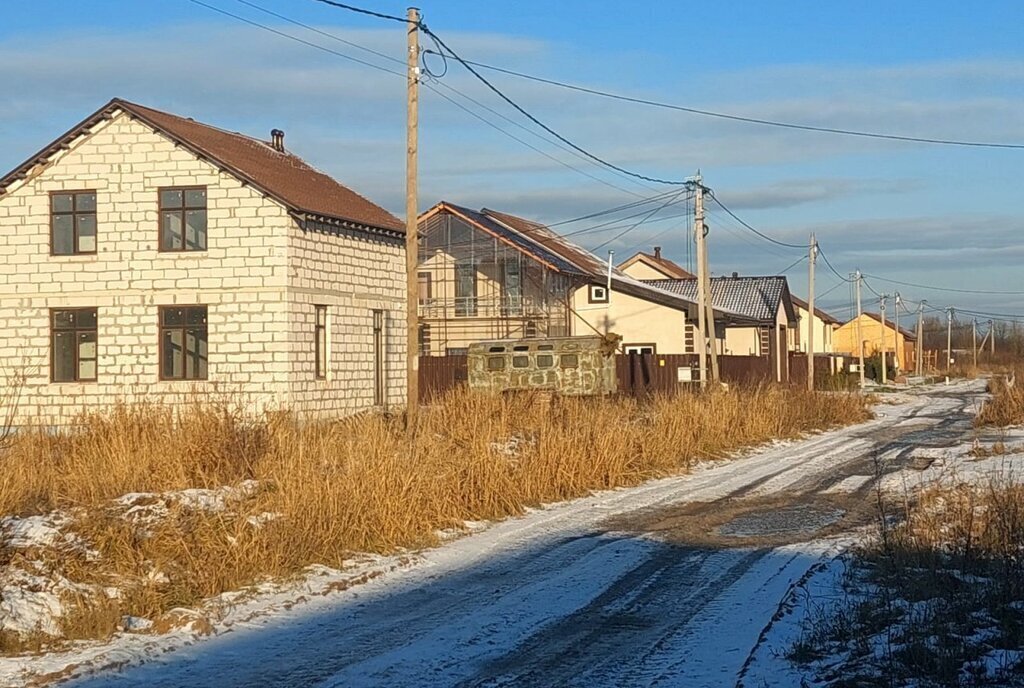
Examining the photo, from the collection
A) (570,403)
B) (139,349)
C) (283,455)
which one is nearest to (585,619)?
(283,455)

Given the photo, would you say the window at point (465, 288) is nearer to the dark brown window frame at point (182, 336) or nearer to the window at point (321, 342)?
the window at point (321, 342)

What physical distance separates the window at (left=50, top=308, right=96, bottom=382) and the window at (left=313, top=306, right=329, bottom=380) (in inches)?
207

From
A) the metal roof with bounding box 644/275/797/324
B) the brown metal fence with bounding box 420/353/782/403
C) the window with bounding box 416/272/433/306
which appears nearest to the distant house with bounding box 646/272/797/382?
the metal roof with bounding box 644/275/797/324

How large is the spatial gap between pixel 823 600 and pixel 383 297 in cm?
2439

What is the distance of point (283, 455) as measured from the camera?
49.4ft

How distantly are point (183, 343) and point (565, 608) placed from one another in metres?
20.9

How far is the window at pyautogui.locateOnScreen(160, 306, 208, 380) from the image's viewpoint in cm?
2923

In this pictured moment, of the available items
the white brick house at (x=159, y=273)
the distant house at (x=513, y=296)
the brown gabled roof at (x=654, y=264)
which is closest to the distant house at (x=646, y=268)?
the brown gabled roof at (x=654, y=264)

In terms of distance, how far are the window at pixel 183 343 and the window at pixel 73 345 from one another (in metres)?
1.81

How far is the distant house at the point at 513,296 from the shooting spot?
4969 centimetres

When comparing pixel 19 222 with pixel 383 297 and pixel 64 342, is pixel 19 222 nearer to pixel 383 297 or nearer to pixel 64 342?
pixel 64 342

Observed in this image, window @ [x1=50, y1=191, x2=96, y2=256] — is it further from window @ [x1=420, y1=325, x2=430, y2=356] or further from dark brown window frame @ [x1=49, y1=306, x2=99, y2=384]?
window @ [x1=420, y1=325, x2=430, y2=356]

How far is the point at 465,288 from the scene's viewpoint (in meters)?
50.7

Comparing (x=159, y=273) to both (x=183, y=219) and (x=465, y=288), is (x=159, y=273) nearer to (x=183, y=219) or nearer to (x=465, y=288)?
(x=183, y=219)
